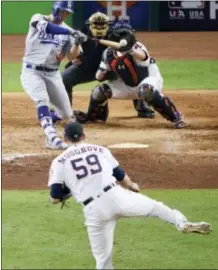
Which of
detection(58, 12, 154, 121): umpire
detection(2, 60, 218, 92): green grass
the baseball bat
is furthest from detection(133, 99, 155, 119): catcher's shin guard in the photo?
detection(2, 60, 218, 92): green grass

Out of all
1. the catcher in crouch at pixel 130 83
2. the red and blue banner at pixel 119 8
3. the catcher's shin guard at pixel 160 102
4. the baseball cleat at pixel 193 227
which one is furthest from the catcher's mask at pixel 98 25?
the red and blue banner at pixel 119 8

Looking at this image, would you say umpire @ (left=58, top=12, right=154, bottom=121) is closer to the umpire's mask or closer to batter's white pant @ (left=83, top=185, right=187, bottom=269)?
the umpire's mask

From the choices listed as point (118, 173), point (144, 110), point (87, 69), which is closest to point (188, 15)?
point (144, 110)

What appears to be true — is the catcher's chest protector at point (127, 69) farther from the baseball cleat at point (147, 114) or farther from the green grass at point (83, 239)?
the green grass at point (83, 239)

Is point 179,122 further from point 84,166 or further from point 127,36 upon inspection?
point 84,166

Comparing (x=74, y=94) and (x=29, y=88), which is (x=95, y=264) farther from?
(x=74, y=94)

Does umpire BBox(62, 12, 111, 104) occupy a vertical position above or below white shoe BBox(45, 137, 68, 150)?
above
